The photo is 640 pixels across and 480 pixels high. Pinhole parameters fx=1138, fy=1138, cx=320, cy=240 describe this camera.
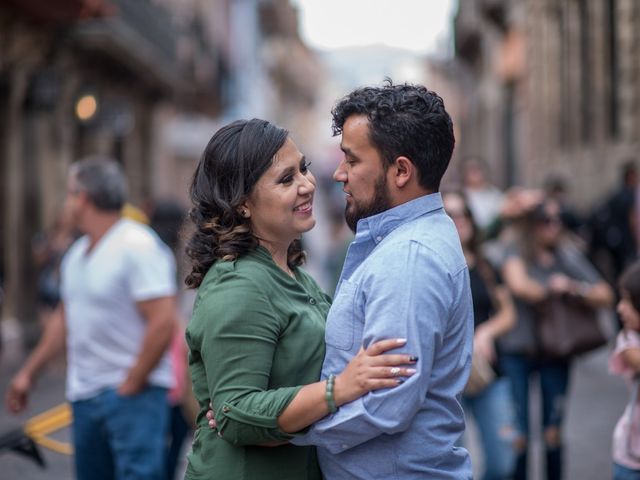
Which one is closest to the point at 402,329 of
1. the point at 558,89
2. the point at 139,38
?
the point at 139,38

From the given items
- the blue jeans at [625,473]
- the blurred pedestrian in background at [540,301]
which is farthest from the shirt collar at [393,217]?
the blurred pedestrian in background at [540,301]

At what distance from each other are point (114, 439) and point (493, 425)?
7.04 ft

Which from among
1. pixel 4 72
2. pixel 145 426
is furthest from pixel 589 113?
pixel 145 426

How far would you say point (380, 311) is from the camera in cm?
262

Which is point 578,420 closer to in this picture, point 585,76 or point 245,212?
point 245,212

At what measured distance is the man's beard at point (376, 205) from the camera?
9.18ft

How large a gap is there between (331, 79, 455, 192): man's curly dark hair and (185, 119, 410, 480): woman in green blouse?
12.8 inches

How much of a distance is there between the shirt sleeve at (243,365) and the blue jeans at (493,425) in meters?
3.38

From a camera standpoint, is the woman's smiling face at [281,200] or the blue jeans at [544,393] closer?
the woman's smiling face at [281,200]

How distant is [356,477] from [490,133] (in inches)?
1249

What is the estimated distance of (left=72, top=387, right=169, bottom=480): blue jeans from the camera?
15.8ft

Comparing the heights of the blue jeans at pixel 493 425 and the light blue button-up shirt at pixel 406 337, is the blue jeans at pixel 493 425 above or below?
below

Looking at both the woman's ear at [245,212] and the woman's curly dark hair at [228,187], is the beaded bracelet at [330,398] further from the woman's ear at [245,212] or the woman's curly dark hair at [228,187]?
the woman's ear at [245,212]

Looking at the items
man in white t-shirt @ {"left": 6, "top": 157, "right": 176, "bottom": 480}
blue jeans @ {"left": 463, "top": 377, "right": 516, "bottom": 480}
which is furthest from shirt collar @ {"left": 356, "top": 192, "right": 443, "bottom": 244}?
blue jeans @ {"left": 463, "top": 377, "right": 516, "bottom": 480}
